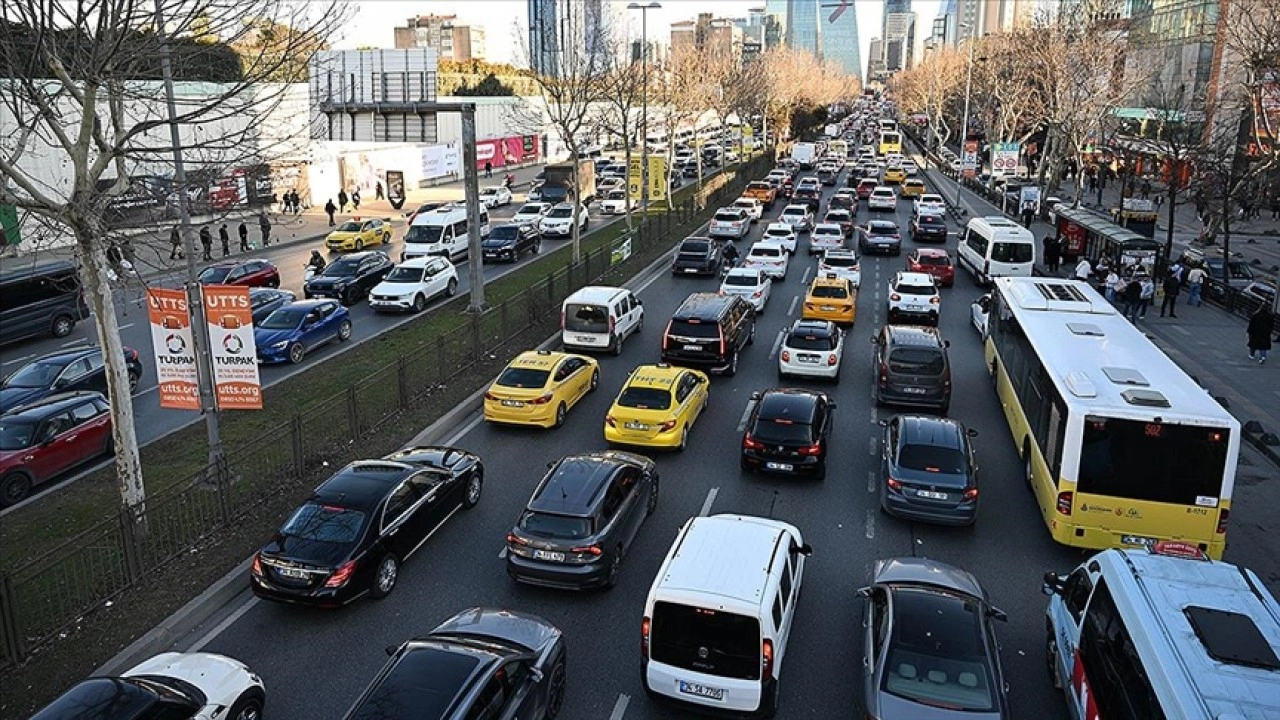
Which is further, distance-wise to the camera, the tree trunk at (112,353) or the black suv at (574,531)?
the tree trunk at (112,353)

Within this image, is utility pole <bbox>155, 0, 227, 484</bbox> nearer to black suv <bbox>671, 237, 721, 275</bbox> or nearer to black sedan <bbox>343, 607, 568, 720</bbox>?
black sedan <bbox>343, 607, 568, 720</bbox>

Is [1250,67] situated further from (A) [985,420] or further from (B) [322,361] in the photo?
(B) [322,361]

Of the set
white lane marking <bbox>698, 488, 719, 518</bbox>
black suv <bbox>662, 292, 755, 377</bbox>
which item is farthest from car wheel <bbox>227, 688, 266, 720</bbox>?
black suv <bbox>662, 292, 755, 377</bbox>

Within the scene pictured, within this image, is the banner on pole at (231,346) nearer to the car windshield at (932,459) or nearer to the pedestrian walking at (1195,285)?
the car windshield at (932,459)

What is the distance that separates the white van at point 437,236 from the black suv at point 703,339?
53.7 feet

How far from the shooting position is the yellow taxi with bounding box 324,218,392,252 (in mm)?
40719

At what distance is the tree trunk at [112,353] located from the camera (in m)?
11.9

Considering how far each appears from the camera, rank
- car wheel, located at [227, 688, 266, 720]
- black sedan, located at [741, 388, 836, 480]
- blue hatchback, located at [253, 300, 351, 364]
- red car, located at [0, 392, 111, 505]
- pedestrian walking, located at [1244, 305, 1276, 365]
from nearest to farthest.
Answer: car wheel, located at [227, 688, 266, 720] → red car, located at [0, 392, 111, 505] → black sedan, located at [741, 388, 836, 480] → pedestrian walking, located at [1244, 305, 1276, 365] → blue hatchback, located at [253, 300, 351, 364]

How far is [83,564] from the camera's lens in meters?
11.3

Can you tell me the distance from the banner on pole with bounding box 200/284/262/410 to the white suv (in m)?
18.5

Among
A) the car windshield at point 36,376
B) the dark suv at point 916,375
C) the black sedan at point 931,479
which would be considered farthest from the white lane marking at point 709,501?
the car windshield at point 36,376

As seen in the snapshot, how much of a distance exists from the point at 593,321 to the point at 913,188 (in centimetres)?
4630

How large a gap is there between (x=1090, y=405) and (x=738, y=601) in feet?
21.7

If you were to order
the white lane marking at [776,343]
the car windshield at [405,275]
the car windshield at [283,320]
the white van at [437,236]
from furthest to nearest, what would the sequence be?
the white van at [437,236], the car windshield at [405,275], the white lane marking at [776,343], the car windshield at [283,320]
